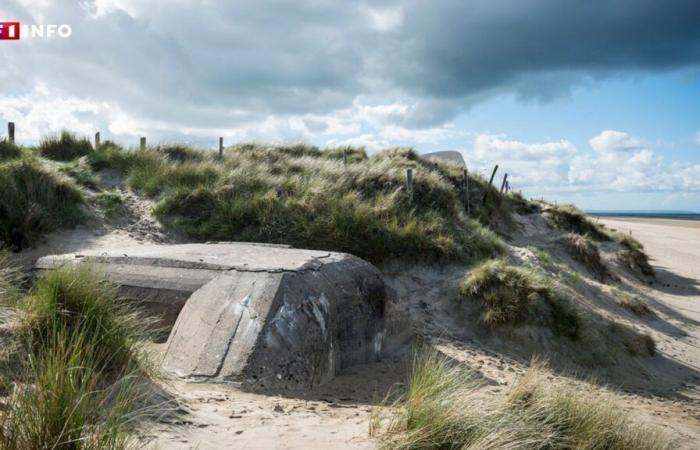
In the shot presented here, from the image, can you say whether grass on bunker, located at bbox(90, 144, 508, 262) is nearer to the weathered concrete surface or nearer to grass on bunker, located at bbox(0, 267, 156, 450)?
the weathered concrete surface

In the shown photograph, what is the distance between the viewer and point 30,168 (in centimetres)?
1080

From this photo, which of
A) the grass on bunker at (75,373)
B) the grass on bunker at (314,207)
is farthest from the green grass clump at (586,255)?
the grass on bunker at (75,373)

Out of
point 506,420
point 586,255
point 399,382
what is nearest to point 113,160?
point 399,382

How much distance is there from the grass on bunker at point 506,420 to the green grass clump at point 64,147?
13482 mm

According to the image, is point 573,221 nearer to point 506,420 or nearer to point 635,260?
point 635,260

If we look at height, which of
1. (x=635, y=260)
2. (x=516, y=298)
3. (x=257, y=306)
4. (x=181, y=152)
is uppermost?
(x=181, y=152)

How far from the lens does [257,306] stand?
16.9 ft

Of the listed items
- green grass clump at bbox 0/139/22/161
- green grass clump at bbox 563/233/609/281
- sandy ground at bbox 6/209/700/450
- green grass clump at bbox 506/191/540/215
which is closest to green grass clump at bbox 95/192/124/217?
sandy ground at bbox 6/209/700/450

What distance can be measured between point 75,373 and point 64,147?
14.2m

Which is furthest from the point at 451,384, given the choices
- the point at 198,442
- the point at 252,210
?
the point at 252,210

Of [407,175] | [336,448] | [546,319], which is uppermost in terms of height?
[407,175]

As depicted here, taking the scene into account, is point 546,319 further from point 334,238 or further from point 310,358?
point 310,358

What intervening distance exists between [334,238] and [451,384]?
6.16 m

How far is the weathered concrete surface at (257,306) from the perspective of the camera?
16.0 ft
